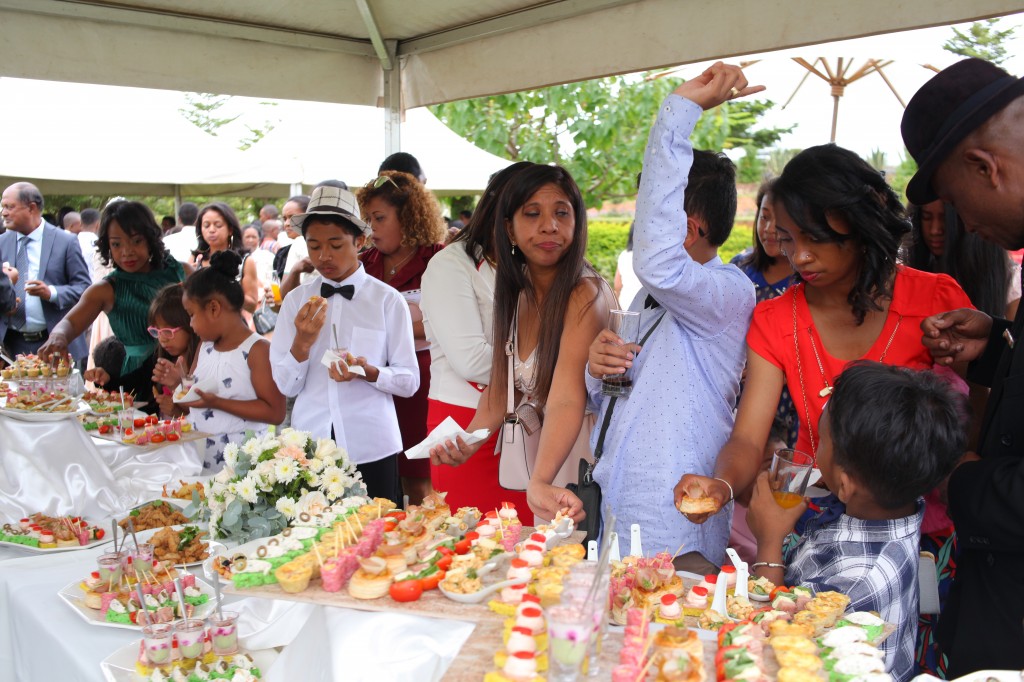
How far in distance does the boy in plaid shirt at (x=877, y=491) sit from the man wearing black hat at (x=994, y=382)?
89 millimetres

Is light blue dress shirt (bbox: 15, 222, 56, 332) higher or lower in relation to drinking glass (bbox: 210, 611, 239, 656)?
Answer: higher

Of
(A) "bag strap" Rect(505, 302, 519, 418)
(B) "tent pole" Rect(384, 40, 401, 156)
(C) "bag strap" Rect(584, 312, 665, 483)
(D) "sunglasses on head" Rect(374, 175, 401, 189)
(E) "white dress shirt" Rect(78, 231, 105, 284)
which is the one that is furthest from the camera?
(E) "white dress shirt" Rect(78, 231, 105, 284)

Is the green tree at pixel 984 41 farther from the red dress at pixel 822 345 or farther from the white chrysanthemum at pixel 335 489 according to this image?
the white chrysanthemum at pixel 335 489

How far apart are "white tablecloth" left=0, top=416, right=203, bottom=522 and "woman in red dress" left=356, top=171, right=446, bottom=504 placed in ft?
3.95

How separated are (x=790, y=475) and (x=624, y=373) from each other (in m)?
0.56

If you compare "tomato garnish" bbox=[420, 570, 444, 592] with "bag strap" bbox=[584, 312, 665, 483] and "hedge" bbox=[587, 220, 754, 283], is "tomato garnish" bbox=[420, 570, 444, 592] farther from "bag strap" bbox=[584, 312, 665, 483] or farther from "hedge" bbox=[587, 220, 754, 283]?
"hedge" bbox=[587, 220, 754, 283]

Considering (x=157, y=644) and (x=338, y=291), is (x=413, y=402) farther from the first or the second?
(x=157, y=644)

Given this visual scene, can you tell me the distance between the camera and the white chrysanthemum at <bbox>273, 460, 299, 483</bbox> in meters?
2.50

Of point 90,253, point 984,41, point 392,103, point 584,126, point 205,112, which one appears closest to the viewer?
point 392,103

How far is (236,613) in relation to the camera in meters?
2.14

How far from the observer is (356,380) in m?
3.58

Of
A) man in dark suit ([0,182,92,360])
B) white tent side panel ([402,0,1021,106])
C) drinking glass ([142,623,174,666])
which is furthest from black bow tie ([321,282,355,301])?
man in dark suit ([0,182,92,360])

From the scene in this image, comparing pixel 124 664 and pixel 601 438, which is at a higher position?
pixel 601 438

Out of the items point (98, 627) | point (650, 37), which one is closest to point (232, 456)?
point (98, 627)
